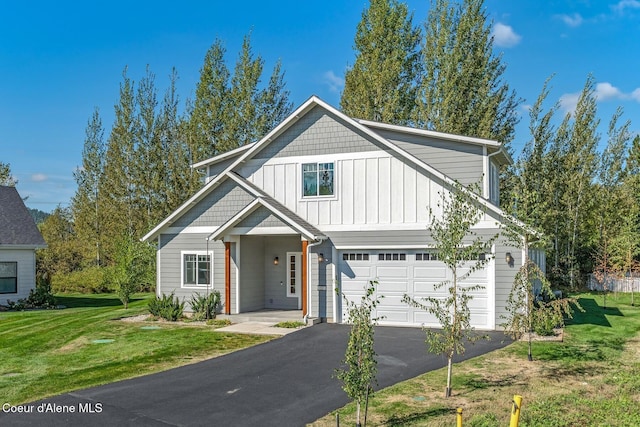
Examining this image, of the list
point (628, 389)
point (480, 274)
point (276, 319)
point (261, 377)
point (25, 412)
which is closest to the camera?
point (25, 412)

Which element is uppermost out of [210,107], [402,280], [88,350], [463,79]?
[463,79]

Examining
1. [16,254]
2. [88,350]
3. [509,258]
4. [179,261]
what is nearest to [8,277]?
[16,254]

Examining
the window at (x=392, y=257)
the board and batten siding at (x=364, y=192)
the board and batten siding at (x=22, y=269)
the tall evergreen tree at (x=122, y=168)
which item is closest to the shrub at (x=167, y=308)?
the board and batten siding at (x=364, y=192)

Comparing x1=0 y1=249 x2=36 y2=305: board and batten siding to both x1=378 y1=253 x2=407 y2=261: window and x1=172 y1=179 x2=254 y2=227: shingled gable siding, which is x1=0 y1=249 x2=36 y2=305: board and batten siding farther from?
→ x1=378 y1=253 x2=407 y2=261: window

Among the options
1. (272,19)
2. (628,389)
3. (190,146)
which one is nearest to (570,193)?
(272,19)

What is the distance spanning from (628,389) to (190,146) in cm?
3106

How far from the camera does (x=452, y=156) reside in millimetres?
17266

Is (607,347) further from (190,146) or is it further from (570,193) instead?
(190,146)

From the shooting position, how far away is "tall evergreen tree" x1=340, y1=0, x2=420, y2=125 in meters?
31.4

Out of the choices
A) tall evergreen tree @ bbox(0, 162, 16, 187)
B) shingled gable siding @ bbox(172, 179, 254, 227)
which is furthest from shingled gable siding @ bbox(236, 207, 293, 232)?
tall evergreen tree @ bbox(0, 162, 16, 187)

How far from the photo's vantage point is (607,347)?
12453 millimetres

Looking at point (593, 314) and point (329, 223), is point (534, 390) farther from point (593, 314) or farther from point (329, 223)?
point (593, 314)

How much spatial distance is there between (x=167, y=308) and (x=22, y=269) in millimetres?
10925

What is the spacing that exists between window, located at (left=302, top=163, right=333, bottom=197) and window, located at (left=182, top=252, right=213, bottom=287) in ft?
14.0
